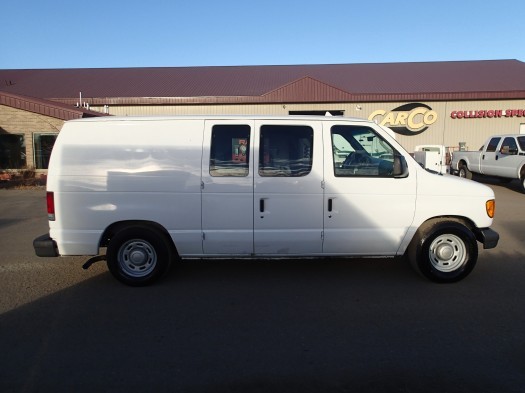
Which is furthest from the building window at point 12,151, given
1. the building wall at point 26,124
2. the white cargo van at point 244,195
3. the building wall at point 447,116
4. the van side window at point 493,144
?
the van side window at point 493,144

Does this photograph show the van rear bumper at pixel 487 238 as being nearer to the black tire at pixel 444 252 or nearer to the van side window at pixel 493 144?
the black tire at pixel 444 252

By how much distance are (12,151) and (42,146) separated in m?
1.24

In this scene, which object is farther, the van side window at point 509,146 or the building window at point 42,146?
the building window at point 42,146

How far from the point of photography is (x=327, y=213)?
16.8 feet

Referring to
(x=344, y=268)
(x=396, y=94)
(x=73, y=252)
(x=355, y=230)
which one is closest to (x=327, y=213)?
(x=355, y=230)

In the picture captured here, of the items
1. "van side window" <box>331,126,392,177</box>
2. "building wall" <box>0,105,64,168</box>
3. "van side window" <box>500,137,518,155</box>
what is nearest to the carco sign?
"van side window" <box>500,137,518,155</box>

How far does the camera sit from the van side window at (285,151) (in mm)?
5109

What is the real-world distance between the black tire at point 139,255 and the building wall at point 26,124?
14297 mm

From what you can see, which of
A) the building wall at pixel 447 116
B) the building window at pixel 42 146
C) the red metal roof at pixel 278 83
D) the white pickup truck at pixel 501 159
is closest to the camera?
the white pickup truck at pixel 501 159

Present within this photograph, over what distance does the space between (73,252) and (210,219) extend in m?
1.68

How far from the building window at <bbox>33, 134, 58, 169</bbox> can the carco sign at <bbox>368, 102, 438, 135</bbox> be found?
15802 mm

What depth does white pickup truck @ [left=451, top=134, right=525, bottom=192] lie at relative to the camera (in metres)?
13.9

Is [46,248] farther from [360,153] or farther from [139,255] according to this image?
[360,153]

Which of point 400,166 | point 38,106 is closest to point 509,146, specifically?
point 400,166
